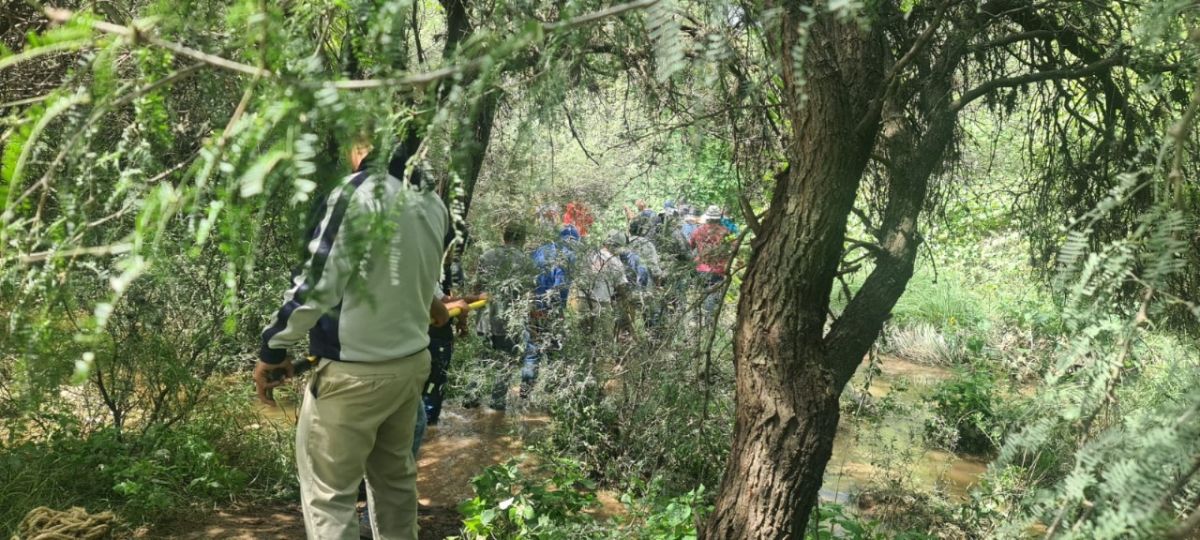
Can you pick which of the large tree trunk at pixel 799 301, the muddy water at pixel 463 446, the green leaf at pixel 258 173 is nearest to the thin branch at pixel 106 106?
the green leaf at pixel 258 173

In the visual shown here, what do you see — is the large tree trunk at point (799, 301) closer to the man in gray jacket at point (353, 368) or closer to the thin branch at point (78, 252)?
the man in gray jacket at point (353, 368)

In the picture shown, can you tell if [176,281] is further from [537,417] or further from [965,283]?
[965,283]

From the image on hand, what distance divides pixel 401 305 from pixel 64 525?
2071 millimetres

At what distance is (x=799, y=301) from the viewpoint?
3.12 metres

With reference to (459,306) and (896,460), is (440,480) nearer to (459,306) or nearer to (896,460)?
(459,306)

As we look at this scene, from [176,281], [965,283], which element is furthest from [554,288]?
[965,283]

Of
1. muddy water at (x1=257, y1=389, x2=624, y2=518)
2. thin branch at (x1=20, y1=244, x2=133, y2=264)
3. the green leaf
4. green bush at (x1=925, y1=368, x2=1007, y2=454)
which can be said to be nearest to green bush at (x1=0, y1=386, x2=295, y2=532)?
muddy water at (x1=257, y1=389, x2=624, y2=518)

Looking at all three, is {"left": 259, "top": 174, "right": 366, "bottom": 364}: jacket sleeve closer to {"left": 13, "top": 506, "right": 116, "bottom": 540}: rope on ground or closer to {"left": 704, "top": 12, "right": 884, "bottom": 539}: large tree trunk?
{"left": 704, "top": 12, "right": 884, "bottom": 539}: large tree trunk

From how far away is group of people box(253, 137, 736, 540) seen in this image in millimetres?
1248

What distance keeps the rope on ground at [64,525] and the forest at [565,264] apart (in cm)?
2

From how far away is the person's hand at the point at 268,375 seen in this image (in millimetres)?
3434

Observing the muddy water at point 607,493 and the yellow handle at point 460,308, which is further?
the muddy water at point 607,493

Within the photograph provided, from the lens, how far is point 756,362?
3.20 metres

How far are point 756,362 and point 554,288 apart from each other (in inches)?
117
